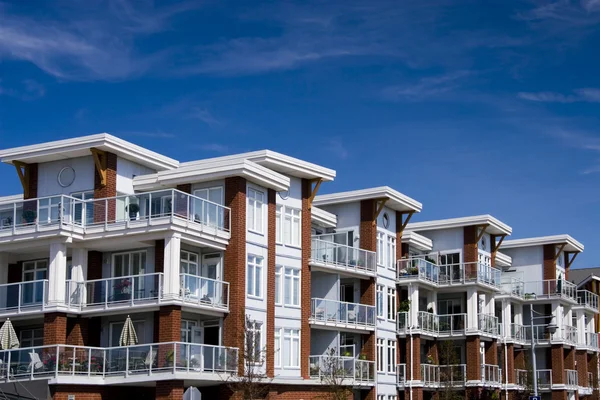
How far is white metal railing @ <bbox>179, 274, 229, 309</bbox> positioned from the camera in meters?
40.0

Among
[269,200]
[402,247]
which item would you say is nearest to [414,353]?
[402,247]

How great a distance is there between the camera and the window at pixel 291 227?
46625 mm

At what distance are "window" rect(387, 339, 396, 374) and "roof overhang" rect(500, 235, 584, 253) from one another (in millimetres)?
18364

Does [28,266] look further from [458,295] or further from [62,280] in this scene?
[458,295]

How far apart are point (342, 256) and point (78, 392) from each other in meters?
16.9

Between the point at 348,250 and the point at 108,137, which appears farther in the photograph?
the point at 348,250

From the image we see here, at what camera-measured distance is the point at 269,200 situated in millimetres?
44938

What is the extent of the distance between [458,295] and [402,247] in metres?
5.13

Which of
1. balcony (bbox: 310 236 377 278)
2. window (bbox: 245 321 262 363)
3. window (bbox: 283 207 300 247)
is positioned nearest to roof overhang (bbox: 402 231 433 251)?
balcony (bbox: 310 236 377 278)

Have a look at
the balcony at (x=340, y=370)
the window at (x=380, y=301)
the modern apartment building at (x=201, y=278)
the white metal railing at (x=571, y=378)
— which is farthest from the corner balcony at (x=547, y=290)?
the balcony at (x=340, y=370)

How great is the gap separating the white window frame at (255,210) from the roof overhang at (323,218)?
22.0ft

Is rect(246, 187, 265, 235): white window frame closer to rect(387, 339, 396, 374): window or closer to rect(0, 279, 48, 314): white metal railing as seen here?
rect(0, 279, 48, 314): white metal railing

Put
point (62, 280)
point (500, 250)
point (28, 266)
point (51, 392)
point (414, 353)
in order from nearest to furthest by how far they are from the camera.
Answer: point (51, 392), point (62, 280), point (28, 266), point (414, 353), point (500, 250)

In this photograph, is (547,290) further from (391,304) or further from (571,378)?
(391,304)
